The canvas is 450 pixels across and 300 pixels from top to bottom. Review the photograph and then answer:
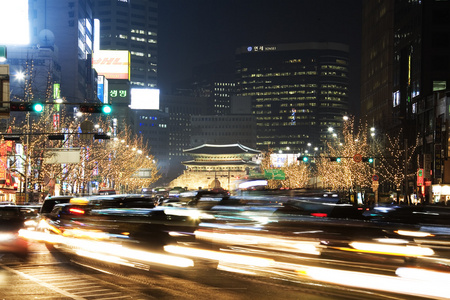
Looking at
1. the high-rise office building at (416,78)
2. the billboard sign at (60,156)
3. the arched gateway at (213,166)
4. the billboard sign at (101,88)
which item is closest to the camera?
the billboard sign at (60,156)

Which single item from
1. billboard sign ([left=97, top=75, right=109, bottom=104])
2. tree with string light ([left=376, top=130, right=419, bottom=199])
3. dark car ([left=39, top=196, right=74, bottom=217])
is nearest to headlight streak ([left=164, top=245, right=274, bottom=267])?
dark car ([left=39, top=196, right=74, bottom=217])

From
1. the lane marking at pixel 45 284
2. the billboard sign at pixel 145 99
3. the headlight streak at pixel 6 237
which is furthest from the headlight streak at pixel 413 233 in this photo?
the billboard sign at pixel 145 99

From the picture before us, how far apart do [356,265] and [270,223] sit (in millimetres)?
2860

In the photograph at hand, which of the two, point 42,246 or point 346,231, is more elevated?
point 346,231

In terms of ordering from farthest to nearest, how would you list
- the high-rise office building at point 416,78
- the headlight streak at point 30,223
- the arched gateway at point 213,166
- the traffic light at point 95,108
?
the arched gateway at point 213,166, the high-rise office building at point 416,78, the traffic light at point 95,108, the headlight streak at point 30,223

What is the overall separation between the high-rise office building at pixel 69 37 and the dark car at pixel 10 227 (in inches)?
3145

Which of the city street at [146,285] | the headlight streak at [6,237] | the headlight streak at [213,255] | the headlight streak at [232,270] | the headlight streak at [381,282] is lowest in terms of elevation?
the headlight streak at [6,237]

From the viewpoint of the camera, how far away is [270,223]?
13227 millimetres

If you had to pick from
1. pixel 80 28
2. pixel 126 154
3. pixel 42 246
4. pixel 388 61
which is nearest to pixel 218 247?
pixel 42 246

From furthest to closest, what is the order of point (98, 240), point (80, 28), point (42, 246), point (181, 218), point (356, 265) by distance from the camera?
point (80, 28) < point (42, 246) < point (98, 240) < point (181, 218) < point (356, 265)

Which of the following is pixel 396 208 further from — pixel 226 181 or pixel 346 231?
pixel 226 181

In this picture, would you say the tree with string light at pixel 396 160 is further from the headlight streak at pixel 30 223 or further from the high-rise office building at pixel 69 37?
the high-rise office building at pixel 69 37

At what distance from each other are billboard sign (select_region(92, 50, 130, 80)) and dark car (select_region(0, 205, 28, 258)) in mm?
112875

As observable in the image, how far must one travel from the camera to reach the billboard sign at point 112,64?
133m
